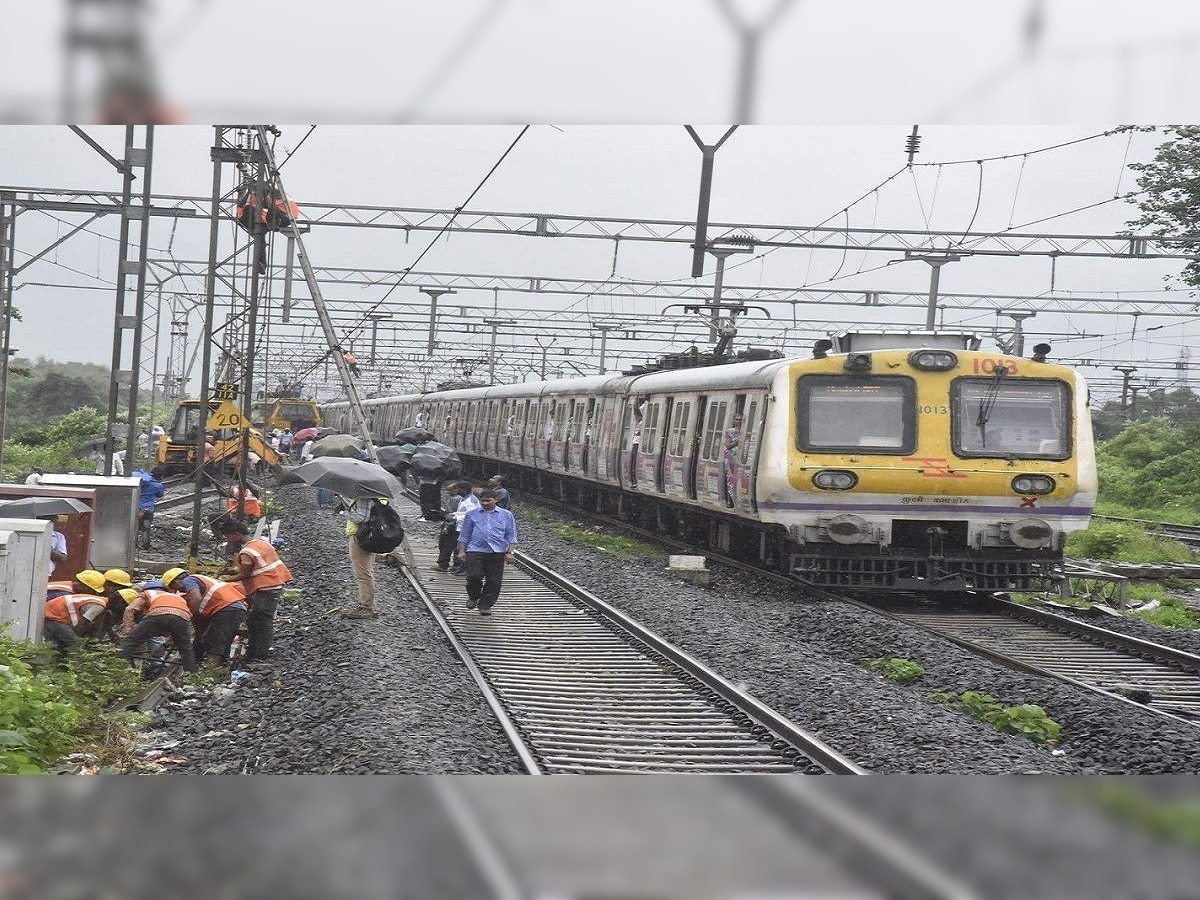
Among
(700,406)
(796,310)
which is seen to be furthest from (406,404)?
(700,406)

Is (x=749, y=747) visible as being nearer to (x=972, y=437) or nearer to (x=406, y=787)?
(x=406, y=787)

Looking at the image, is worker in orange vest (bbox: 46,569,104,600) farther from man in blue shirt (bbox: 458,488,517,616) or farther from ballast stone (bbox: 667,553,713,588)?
ballast stone (bbox: 667,553,713,588)

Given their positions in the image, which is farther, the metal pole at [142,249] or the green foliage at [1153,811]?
the metal pole at [142,249]

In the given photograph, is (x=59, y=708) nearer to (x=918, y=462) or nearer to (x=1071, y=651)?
(x=1071, y=651)

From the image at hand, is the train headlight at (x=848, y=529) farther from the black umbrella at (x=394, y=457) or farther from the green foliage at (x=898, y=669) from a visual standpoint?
the black umbrella at (x=394, y=457)

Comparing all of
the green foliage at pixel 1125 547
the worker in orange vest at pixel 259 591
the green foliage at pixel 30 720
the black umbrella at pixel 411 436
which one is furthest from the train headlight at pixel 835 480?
the black umbrella at pixel 411 436

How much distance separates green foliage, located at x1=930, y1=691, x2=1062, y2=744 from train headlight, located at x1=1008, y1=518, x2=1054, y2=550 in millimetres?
4550

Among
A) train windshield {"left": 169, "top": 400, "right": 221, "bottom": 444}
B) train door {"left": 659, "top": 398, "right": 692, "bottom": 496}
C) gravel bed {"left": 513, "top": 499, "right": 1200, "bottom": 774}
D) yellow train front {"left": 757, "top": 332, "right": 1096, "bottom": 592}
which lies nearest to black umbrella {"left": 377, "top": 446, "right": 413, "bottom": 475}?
train door {"left": 659, "top": 398, "right": 692, "bottom": 496}

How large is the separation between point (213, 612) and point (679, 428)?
344 inches

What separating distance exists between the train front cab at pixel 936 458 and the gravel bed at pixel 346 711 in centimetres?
422

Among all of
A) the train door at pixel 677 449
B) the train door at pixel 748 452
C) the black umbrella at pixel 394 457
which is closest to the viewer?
the train door at pixel 748 452

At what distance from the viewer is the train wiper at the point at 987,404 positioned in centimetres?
1398

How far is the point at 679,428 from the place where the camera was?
18.5 m

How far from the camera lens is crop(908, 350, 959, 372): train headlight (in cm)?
1388
